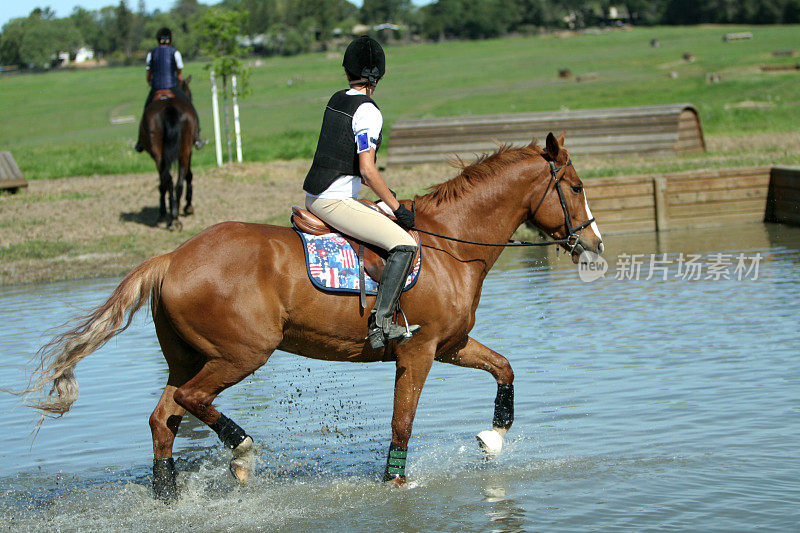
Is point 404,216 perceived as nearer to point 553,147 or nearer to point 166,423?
point 553,147

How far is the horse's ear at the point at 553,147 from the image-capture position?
261 inches

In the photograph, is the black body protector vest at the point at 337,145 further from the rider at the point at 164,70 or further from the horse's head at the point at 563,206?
the rider at the point at 164,70

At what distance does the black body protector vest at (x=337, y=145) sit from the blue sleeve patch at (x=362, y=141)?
12 cm

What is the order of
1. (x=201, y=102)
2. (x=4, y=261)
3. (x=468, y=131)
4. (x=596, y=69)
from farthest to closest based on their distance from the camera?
(x=596, y=69)
(x=201, y=102)
(x=468, y=131)
(x=4, y=261)

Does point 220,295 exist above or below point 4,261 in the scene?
above

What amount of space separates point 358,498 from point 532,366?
132 inches

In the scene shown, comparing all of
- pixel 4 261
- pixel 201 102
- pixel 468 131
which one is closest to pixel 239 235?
pixel 4 261

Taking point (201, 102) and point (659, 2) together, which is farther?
point (659, 2)

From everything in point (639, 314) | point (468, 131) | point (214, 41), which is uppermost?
point (214, 41)

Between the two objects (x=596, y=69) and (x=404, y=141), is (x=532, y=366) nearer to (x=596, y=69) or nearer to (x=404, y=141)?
(x=404, y=141)

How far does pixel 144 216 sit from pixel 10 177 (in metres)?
5.17

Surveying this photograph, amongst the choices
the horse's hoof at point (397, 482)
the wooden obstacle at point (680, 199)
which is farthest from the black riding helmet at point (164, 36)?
the horse's hoof at point (397, 482)

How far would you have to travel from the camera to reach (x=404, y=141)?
76.9ft

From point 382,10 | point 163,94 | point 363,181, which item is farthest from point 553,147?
point 382,10
